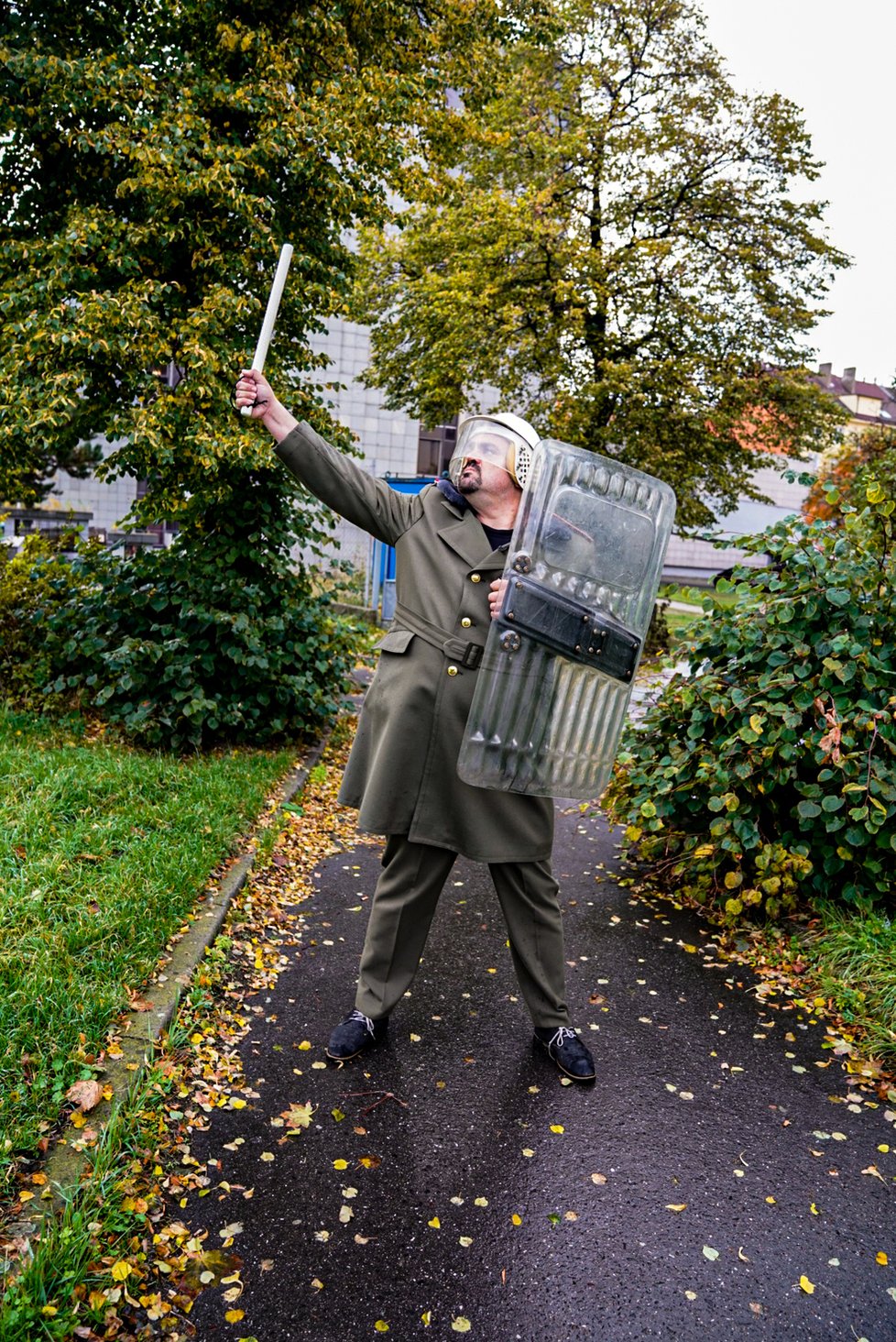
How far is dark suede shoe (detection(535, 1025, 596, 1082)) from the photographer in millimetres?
3332

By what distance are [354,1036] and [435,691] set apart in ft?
4.14

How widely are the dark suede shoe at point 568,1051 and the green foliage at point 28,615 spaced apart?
14.5 ft

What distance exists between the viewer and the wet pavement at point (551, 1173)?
2324mm

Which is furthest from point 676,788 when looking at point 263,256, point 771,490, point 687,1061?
point 771,490

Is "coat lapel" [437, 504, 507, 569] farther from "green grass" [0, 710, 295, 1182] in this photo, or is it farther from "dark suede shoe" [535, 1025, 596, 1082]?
"green grass" [0, 710, 295, 1182]

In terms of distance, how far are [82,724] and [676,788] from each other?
3779 mm

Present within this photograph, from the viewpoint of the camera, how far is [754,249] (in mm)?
16141

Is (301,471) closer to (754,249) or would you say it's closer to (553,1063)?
(553,1063)

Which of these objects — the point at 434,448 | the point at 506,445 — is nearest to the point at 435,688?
the point at 506,445

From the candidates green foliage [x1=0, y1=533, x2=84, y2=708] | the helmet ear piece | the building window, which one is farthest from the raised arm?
the building window

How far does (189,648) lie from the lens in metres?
6.41

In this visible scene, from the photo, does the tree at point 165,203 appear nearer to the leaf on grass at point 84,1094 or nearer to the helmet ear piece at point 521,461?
the helmet ear piece at point 521,461

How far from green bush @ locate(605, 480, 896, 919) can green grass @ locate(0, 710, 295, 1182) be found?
7.60 ft

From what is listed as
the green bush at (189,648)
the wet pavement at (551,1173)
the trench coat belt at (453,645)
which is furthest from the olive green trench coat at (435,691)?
the green bush at (189,648)
